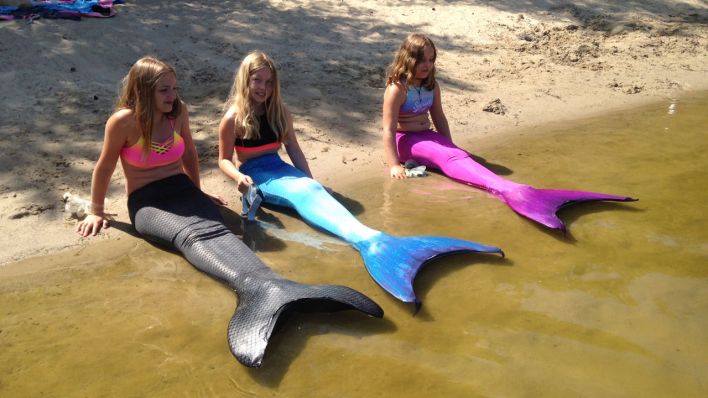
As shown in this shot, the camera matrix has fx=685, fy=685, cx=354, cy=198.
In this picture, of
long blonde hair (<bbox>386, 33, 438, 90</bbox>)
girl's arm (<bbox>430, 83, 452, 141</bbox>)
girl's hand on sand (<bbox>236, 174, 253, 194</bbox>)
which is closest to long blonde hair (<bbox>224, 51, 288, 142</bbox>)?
girl's hand on sand (<bbox>236, 174, 253, 194</bbox>)

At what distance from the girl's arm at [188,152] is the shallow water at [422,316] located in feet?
1.76

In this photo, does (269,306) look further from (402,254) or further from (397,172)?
(397,172)

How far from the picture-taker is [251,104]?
4.38 m

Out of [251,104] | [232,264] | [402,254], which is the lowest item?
[232,264]

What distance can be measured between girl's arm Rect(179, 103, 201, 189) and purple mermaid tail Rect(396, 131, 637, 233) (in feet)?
5.45

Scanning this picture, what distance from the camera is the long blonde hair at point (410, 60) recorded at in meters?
4.86

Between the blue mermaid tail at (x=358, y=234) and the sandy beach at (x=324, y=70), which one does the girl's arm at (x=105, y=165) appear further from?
the blue mermaid tail at (x=358, y=234)

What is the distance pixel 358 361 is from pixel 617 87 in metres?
5.17

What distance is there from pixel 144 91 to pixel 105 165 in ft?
1.57

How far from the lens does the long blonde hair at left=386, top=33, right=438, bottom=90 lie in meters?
4.86

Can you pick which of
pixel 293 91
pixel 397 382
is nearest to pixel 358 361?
pixel 397 382

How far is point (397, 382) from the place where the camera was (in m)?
2.87

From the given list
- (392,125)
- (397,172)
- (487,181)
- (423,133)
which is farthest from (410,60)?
(487,181)

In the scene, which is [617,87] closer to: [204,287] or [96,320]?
[204,287]
